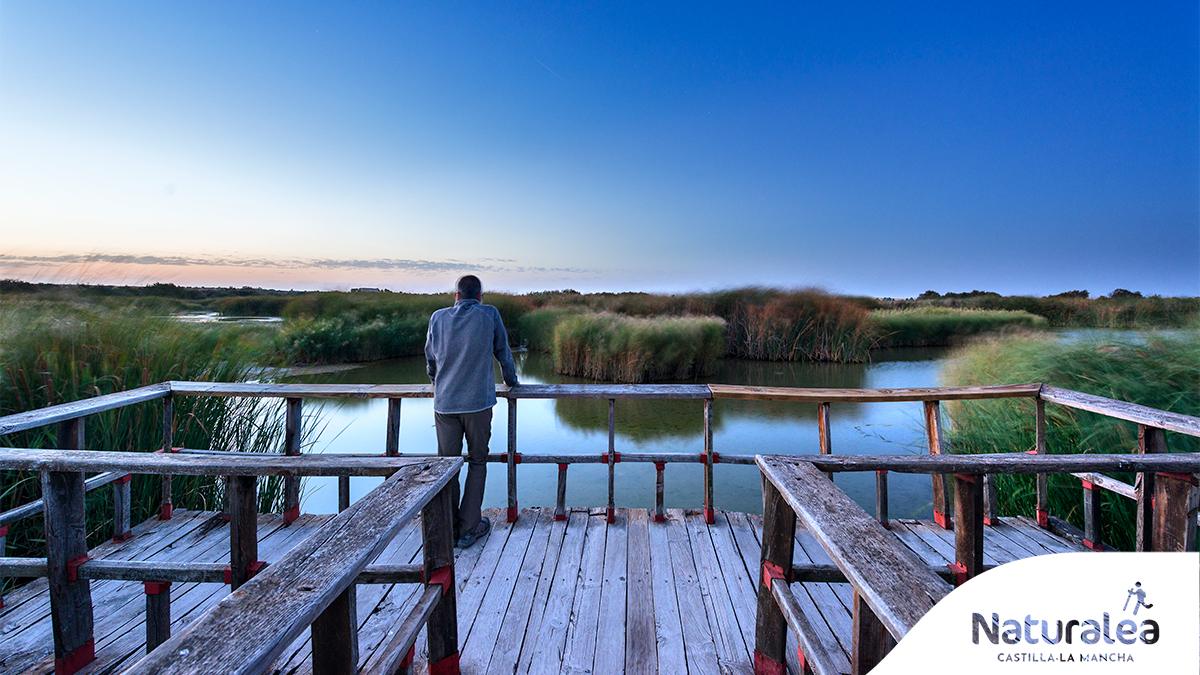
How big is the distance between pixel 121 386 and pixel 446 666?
129 inches

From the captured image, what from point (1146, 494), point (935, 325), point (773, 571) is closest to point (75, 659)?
point (773, 571)

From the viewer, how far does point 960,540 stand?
145 cm

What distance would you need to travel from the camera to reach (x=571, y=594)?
7.30 ft

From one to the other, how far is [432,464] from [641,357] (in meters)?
10.1

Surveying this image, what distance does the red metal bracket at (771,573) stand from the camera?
4.64ft

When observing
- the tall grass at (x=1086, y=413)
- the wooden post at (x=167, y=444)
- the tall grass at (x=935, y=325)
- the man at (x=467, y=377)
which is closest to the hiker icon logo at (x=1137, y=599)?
the man at (x=467, y=377)

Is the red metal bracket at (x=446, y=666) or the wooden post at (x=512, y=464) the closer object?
the red metal bracket at (x=446, y=666)

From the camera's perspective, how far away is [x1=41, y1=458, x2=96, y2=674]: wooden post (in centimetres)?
154

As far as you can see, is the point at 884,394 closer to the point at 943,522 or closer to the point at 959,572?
the point at 943,522

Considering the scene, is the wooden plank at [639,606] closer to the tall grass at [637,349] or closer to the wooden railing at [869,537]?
the wooden railing at [869,537]

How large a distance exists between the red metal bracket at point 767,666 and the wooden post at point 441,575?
937mm

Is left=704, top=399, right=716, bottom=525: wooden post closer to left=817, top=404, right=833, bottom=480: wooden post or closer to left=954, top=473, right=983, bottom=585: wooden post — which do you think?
left=817, top=404, right=833, bottom=480: wooden post

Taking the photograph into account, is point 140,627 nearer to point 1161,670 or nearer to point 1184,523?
point 1161,670

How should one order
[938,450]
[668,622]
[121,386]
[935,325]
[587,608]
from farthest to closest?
[935,325]
[121,386]
[938,450]
[587,608]
[668,622]
